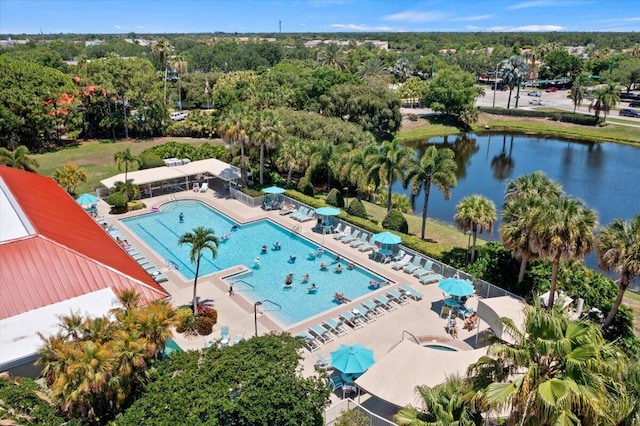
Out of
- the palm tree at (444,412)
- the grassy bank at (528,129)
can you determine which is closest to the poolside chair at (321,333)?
the palm tree at (444,412)

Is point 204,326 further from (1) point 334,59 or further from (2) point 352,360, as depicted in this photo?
(1) point 334,59

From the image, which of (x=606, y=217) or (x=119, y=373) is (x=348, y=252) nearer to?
(x=119, y=373)

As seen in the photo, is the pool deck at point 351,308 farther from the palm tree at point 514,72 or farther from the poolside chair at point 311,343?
the palm tree at point 514,72

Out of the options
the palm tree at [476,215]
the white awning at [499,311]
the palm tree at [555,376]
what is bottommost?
the white awning at [499,311]

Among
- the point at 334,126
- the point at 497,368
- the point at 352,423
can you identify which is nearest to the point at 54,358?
the point at 352,423

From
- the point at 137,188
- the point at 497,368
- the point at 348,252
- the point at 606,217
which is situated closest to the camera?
the point at 497,368

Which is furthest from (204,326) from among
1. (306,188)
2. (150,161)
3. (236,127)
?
(150,161)

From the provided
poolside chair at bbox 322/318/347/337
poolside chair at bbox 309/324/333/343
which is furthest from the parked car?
poolside chair at bbox 309/324/333/343
